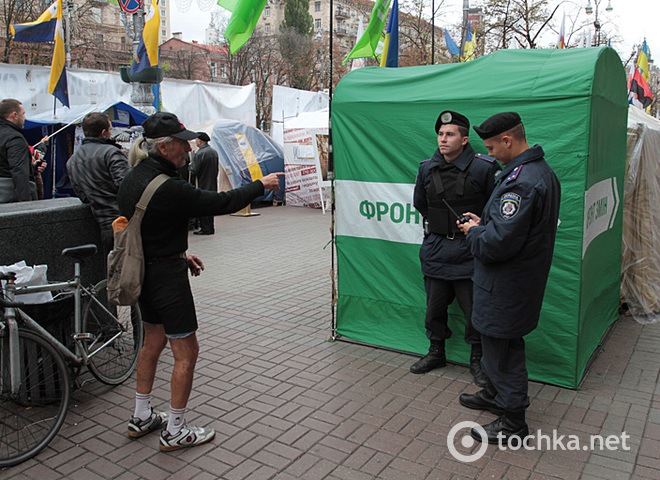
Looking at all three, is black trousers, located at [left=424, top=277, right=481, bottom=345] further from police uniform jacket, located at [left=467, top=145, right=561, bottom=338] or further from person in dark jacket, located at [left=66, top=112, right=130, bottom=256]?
person in dark jacket, located at [left=66, top=112, right=130, bottom=256]

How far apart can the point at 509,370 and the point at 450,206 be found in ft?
4.07

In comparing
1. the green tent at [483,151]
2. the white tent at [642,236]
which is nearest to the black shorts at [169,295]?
the green tent at [483,151]

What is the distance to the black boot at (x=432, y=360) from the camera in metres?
4.44

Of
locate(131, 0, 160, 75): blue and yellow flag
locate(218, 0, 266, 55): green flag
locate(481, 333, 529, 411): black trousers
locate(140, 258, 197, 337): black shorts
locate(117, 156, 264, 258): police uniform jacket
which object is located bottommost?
locate(481, 333, 529, 411): black trousers

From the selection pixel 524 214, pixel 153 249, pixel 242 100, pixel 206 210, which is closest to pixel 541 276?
pixel 524 214

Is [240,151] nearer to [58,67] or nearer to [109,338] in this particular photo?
[58,67]

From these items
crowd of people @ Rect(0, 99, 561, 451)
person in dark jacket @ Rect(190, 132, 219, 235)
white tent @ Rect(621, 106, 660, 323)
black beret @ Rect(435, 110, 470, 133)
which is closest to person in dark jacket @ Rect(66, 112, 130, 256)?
crowd of people @ Rect(0, 99, 561, 451)

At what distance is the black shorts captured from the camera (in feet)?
10.5

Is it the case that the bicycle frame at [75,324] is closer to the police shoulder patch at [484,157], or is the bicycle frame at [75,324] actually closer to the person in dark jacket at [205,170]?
the police shoulder patch at [484,157]

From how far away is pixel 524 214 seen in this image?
305 centimetres

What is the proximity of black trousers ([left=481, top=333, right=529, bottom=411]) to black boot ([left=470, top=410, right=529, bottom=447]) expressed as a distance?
0.18 feet

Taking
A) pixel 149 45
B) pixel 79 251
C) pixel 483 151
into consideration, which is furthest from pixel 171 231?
pixel 149 45

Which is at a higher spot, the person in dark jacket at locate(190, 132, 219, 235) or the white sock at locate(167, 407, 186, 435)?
the person in dark jacket at locate(190, 132, 219, 235)

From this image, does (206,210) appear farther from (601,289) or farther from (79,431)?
(601,289)
